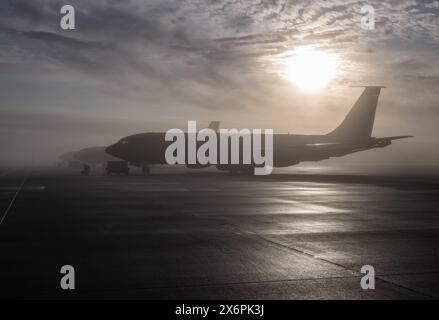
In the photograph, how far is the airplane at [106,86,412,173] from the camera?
194 feet

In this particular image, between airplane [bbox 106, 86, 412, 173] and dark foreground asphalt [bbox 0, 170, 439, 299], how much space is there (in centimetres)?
3584

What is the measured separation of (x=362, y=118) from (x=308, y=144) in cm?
923

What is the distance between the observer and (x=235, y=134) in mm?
64125

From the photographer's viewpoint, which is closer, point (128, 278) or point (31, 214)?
point (128, 278)

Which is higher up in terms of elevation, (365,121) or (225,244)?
(365,121)

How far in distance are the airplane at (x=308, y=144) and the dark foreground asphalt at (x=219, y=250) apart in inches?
1411

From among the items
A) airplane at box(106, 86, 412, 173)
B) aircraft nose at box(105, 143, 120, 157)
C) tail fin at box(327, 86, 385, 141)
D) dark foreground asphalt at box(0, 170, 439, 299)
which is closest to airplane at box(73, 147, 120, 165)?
airplane at box(106, 86, 412, 173)

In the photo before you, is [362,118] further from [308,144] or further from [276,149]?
[276,149]

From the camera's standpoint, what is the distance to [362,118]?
2613 inches

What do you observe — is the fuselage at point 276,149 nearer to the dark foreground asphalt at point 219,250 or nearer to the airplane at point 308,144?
the airplane at point 308,144

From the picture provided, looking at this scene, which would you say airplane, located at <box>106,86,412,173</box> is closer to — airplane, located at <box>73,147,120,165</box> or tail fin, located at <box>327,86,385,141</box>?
tail fin, located at <box>327,86,385,141</box>
